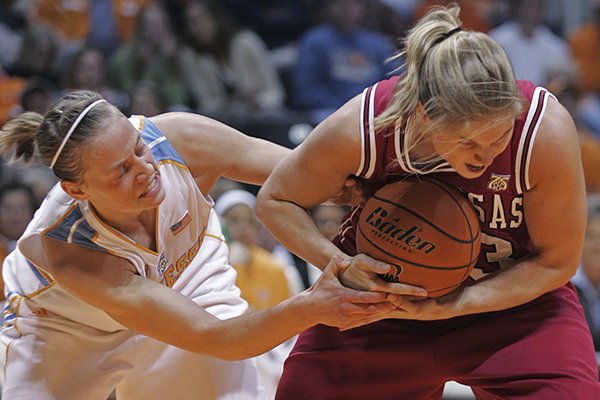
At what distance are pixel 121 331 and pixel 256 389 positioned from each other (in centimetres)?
53

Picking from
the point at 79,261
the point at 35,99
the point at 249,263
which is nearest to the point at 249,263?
the point at 249,263

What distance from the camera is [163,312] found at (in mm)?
3064

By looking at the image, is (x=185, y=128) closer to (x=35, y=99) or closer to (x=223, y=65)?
(x=35, y=99)

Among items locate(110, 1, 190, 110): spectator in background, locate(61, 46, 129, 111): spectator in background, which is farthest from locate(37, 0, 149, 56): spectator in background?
locate(61, 46, 129, 111): spectator in background

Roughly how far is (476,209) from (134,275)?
1.11m

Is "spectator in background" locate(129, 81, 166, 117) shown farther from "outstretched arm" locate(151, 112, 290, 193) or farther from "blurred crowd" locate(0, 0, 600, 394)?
"outstretched arm" locate(151, 112, 290, 193)

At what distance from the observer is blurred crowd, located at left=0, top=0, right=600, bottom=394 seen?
783 centimetres

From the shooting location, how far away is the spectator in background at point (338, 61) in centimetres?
857

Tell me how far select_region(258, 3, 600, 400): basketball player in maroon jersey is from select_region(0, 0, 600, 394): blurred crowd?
390 centimetres

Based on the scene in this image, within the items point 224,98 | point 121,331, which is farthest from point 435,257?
point 224,98

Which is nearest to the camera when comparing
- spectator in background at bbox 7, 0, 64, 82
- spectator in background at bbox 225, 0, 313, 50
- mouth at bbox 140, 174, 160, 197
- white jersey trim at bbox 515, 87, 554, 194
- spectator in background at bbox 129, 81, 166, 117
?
white jersey trim at bbox 515, 87, 554, 194

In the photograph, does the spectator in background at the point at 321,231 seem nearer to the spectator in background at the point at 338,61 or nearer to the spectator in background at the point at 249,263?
the spectator in background at the point at 249,263

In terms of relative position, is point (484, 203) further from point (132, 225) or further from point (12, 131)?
point (12, 131)

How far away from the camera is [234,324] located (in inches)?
121
